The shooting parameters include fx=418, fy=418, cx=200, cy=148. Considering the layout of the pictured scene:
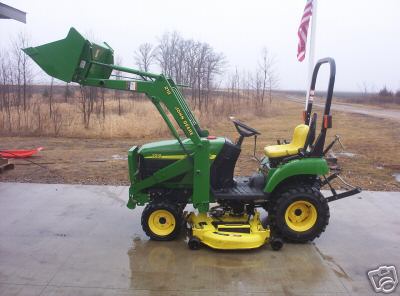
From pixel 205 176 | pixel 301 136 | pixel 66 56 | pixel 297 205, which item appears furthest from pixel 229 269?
pixel 66 56

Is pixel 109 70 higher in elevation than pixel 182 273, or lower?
higher

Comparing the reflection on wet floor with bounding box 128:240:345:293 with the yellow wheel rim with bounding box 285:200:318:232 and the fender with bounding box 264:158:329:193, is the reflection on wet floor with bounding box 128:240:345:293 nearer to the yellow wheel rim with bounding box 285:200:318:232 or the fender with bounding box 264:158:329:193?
the yellow wheel rim with bounding box 285:200:318:232

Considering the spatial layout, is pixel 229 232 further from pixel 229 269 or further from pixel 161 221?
pixel 161 221

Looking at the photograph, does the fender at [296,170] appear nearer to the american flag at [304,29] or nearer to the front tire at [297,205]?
the front tire at [297,205]

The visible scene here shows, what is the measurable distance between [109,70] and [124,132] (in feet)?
31.1

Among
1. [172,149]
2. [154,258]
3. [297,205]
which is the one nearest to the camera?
[154,258]

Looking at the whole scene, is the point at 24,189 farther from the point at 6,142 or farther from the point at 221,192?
the point at 6,142

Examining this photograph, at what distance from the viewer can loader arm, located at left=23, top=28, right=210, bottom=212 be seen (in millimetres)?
4539

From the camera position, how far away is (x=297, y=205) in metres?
4.96

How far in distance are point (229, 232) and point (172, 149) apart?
1202 millimetres

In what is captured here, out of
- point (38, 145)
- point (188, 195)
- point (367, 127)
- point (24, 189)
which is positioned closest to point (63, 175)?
point (24, 189)

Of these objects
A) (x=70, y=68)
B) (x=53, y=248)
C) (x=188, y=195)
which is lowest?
(x=53, y=248)

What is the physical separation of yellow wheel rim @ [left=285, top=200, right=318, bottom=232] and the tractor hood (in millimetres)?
1105

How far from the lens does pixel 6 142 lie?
12602 millimetres
